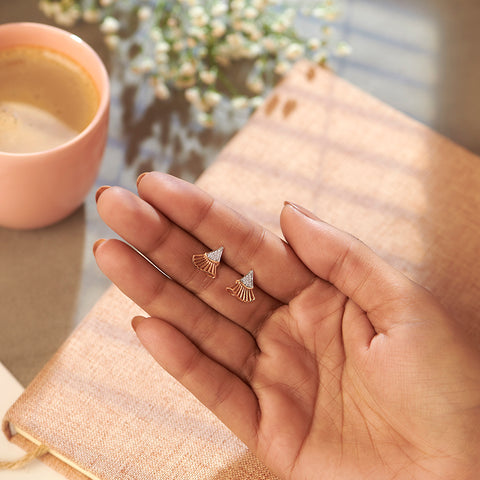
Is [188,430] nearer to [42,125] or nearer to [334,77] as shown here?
[42,125]

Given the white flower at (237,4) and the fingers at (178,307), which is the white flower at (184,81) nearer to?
the white flower at (237,4)

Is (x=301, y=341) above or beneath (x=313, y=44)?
beneath

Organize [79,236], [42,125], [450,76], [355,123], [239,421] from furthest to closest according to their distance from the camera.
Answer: [450,76], [355,123], [79,236], [42,125], [239,421]

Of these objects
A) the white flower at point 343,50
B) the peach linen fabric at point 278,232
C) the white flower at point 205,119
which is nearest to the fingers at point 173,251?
the peach linen fabric at point 278,232

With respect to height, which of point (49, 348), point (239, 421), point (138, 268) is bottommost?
point (49, 348)

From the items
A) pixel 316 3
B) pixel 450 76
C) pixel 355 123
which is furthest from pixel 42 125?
pixel 450 76

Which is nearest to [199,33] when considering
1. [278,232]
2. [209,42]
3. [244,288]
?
[209,42]

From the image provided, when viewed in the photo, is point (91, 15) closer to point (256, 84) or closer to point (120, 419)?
point (256, 84)
